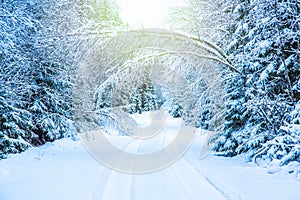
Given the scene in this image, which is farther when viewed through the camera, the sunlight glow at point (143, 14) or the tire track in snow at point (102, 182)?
the sunlight glow at point (143, 14)

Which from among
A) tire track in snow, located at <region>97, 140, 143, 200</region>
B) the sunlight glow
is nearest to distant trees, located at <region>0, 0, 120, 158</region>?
the sunlight glow

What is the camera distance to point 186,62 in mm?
9703

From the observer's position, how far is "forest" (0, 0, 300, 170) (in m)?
8.42

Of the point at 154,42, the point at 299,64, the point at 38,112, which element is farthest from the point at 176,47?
the point at 38,112

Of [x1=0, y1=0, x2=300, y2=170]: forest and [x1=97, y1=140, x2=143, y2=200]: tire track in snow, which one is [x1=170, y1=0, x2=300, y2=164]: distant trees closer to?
[x1=0, y1=0, x2=300, y2=170]: forest

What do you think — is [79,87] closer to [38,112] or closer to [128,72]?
[38,112]

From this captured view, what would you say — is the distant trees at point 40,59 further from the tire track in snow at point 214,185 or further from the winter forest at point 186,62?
the tire track in snow at point 214,185

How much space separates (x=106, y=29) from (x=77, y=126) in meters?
11.4

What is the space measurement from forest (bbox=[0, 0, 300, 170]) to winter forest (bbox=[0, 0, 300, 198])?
4 cm

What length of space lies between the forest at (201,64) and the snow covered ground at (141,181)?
861mm

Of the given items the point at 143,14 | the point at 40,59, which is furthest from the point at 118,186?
the point at 40,59

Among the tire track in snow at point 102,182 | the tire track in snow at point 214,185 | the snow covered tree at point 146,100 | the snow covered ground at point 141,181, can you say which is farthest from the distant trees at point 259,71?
the snow covered tree at point 146,100

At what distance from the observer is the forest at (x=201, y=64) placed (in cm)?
842

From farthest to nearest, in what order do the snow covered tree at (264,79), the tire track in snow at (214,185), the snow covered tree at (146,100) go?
the snow covered tree at (146,100), the snow covered tree at (264,79), the tire track in snow at (214,185)
